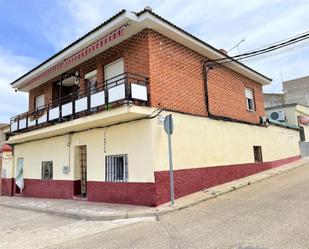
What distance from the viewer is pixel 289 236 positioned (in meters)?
5.45

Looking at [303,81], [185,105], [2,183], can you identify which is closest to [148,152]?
[185,105]

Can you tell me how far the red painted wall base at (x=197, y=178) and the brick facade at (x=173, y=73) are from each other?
2369 millimetres

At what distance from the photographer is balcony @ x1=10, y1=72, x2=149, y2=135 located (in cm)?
925

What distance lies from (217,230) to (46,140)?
11.1m

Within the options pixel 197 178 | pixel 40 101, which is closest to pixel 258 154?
pixel 197 178

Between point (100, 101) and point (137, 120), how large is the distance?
1.45 m

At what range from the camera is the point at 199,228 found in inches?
257

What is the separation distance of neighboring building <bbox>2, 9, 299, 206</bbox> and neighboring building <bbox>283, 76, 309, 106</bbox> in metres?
19.1

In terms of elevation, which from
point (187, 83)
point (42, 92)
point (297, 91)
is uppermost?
point (297, 91)

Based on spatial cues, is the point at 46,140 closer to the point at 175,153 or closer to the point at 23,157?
the point at 23,157

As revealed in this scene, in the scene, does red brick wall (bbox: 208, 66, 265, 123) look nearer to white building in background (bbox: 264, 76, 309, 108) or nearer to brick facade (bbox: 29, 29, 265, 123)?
brick facade (bbox: 29, 29, 265, 123)

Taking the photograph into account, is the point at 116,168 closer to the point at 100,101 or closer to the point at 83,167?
the point at 100,101

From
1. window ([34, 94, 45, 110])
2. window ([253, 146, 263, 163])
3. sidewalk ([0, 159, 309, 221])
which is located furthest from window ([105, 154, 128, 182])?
window ([253, 146, 263, 163])

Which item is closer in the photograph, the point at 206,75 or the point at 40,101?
the point at 206,75
